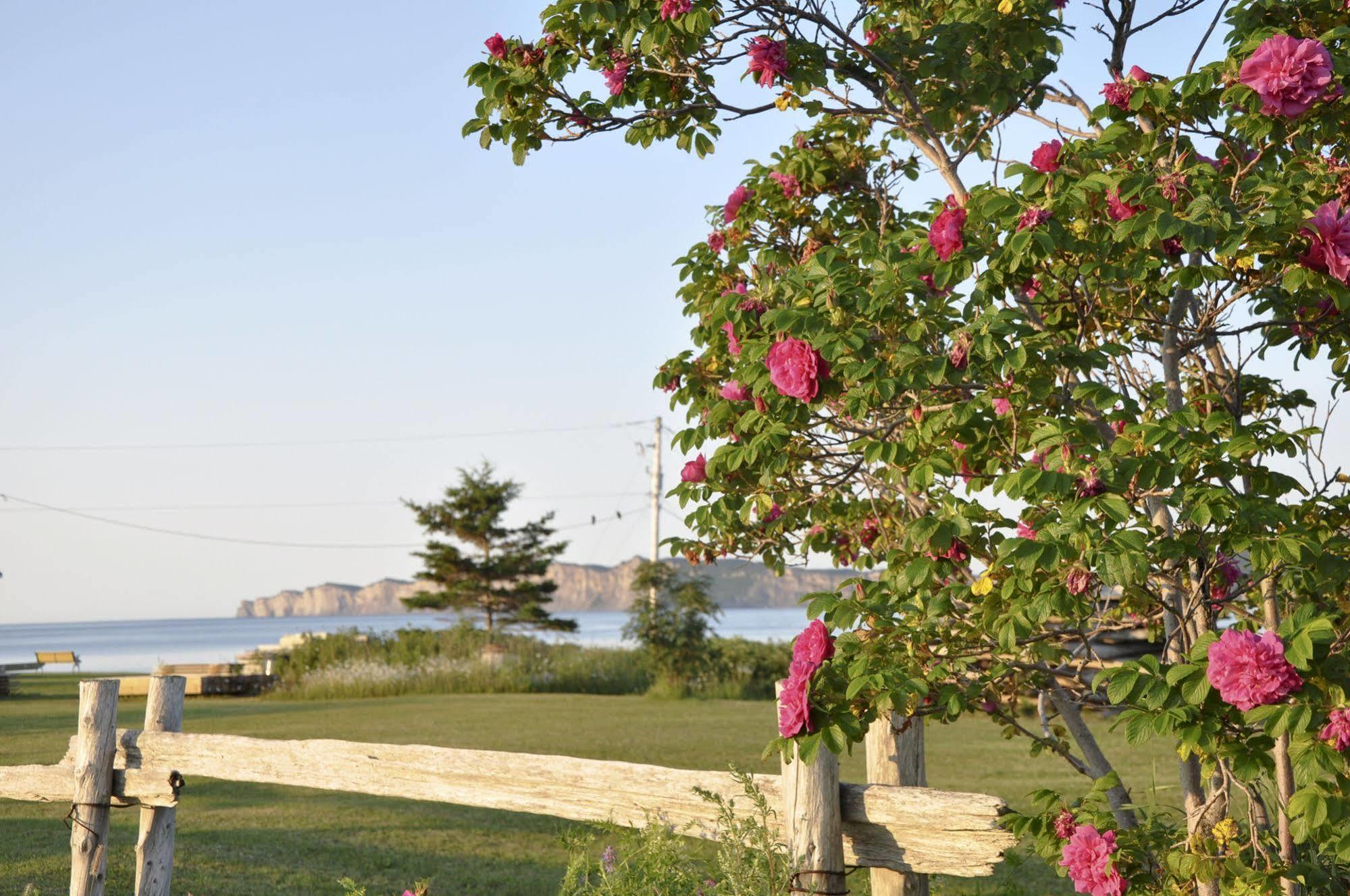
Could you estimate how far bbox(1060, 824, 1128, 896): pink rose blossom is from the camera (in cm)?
374

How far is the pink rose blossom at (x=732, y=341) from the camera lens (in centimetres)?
447

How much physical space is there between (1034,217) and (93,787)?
560 cm

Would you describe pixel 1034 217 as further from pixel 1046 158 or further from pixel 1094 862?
pixel 1094 862

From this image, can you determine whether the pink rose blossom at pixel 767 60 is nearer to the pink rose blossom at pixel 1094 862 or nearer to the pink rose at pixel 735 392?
the pink rose at pixel 735 392

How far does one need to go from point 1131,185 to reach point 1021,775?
998cm

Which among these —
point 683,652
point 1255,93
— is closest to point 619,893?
point 1255,93

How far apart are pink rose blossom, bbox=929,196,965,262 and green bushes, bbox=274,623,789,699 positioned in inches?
706

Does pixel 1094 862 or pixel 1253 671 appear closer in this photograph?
pixel 1253 671

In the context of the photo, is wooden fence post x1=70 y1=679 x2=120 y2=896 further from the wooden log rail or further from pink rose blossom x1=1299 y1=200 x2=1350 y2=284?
pink rose blossom x1=1299 y1=200 x2=1350 y2=284

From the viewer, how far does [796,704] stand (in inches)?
143

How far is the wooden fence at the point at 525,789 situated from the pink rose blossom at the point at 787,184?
2690 millimetres

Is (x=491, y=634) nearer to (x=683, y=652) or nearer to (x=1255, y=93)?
(x=683, y=652)

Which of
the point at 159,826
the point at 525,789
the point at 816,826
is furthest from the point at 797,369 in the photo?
the point at 159,826

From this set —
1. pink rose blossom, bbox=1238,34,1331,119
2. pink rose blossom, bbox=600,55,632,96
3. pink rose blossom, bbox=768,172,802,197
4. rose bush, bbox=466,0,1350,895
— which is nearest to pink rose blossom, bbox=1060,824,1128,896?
rose bush, bbox=466,0,1350,895
